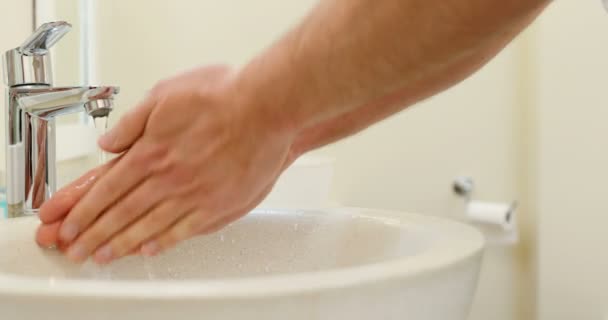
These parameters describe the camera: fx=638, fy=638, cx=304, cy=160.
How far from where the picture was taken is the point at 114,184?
0.49 metres

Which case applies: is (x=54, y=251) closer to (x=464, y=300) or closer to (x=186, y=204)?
(x=186, y=204)

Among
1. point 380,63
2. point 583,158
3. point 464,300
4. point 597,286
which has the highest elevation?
point 380,63

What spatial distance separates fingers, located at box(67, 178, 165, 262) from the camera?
0.49 meters

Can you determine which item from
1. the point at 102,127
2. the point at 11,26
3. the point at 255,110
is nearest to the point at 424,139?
the point at 102,127

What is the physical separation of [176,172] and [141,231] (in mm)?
58

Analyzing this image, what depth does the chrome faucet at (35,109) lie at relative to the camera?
0.56 m

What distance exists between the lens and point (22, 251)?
528 mm

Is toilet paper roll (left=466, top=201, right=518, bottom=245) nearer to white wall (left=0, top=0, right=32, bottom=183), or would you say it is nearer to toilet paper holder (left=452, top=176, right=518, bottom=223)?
toilet paper holder (left=452, top=176, right=518, bottom=223)

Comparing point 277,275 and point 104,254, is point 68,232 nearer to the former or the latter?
point 104,254

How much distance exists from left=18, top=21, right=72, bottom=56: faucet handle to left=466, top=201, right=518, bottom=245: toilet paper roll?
864 millimetres

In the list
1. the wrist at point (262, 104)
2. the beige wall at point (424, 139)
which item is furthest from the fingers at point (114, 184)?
the beige wall at point (424, 139)

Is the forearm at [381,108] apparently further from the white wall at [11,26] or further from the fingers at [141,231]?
the white wall at [11,26]

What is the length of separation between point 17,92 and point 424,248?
0.38 meters

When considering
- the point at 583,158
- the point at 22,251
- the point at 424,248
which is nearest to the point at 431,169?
the point at 583,158
